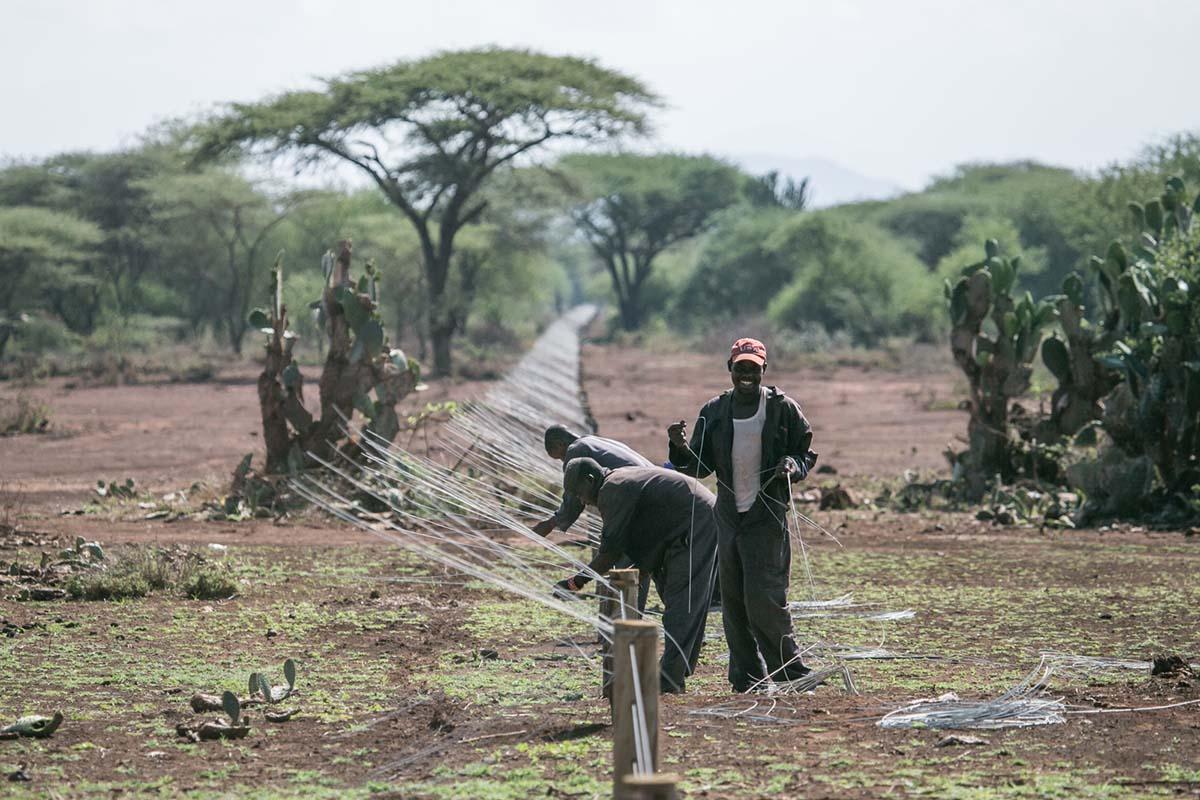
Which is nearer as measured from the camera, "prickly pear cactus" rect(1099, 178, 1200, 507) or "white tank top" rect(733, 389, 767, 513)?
"white tank top" rect(733, 389, 767, 513)

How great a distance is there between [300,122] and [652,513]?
25.0 m

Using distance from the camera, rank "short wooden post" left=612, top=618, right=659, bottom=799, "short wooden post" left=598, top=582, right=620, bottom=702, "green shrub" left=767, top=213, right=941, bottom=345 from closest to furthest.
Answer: "short wooden post" left=612, top=618, right=659, bottom=799 → "short wooden post" left=598, top=582, right=620, bottom=702 → "green shrub" left=767, top=213, right=941, bottom=345

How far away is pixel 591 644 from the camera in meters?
7.42

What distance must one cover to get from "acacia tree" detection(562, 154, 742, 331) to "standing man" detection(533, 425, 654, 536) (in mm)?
48373

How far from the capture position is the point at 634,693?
13.9ft

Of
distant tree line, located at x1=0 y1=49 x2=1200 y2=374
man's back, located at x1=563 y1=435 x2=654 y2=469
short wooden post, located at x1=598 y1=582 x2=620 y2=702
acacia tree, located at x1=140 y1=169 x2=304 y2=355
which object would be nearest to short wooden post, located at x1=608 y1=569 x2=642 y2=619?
short wooden post, located at x1=598 y1=582 x2=620 y2=702

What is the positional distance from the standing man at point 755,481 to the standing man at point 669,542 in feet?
0.29

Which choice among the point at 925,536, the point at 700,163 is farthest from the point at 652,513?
the point at 700,163

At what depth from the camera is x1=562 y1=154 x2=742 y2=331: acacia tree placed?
5666cm

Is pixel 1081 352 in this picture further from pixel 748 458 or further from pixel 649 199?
pixel 649 199

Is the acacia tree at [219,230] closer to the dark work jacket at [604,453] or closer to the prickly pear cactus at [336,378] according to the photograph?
the prickly pear cactus at [336,378]

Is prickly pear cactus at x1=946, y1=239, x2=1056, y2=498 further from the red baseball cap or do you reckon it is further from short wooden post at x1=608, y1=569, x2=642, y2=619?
short wooden post at x1=608, y1=569, x2=642, y2=619

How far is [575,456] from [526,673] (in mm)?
994

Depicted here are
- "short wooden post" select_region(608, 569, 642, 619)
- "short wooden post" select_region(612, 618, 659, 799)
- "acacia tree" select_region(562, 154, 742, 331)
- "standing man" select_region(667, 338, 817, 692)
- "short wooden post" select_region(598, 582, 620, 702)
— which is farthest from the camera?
"acacia tree" select_region(562, 154, 742, 331)
